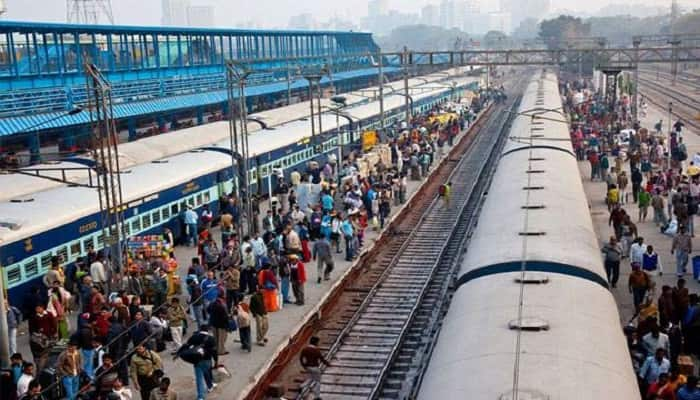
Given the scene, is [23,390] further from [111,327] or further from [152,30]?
[152,30]

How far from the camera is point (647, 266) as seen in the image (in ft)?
55.7

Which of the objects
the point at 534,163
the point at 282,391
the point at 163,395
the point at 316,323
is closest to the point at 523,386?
the point at 163,395

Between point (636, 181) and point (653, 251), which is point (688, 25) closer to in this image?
point (636, 181)

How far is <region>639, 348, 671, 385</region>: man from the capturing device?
10.9 m

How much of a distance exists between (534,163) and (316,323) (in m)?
7.01

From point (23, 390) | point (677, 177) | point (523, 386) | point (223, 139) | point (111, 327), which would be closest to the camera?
point (523, 386)

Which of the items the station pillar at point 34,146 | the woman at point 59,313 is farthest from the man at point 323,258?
the station pillar at point 34,146

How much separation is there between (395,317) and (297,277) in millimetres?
2151

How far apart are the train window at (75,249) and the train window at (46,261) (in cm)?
73

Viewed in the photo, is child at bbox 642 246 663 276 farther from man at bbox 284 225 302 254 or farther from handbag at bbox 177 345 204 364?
handbag at bbox 177 345 204 364

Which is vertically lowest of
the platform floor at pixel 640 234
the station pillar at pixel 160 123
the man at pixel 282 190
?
the platform floor at pixel 640 234

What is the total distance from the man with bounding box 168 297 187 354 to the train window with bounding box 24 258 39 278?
4.05 m

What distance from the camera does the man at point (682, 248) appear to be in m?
17.9

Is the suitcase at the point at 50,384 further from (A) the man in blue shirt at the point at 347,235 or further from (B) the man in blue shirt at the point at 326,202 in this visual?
(B) the man in blue shirt at the point at 326,202
